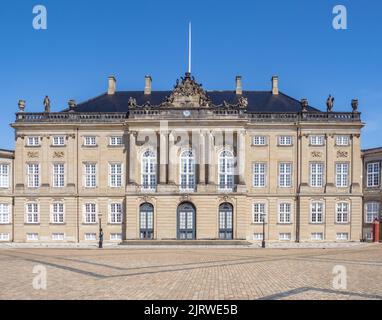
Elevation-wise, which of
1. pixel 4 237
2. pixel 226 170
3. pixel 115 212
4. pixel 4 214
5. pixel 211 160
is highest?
pixel 211 160

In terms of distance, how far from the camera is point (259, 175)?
146 feet

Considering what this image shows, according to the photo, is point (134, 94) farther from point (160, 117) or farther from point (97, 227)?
point (97, 227)

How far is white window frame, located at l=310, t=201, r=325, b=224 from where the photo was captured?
43.7 m

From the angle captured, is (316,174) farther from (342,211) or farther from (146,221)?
(146,221)

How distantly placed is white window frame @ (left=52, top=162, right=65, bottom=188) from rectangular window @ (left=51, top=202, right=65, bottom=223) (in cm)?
194

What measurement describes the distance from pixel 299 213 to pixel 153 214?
14583 millimetres

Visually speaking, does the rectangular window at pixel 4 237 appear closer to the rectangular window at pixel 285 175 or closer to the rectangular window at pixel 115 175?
the rectangular window at pixel 115 175

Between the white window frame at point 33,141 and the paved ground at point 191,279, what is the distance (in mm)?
21679

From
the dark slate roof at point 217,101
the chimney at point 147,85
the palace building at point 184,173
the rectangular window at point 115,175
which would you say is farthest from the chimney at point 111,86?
the rectangular window at point 115,175

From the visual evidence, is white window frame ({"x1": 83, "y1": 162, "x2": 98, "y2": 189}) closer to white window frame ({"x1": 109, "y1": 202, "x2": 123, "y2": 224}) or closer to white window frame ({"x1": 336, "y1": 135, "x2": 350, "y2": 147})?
white window frame ({"x1": 109, "y1": 202, "x2": 123, "y2": 224})

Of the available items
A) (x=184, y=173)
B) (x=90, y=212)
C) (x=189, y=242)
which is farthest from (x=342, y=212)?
(x=90, y=212)

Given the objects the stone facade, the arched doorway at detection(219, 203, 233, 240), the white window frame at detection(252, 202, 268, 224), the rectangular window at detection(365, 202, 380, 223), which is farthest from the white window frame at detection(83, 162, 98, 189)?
the rectangular window at detection(365, 202, 380, 223)

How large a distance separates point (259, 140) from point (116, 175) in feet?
49.3
